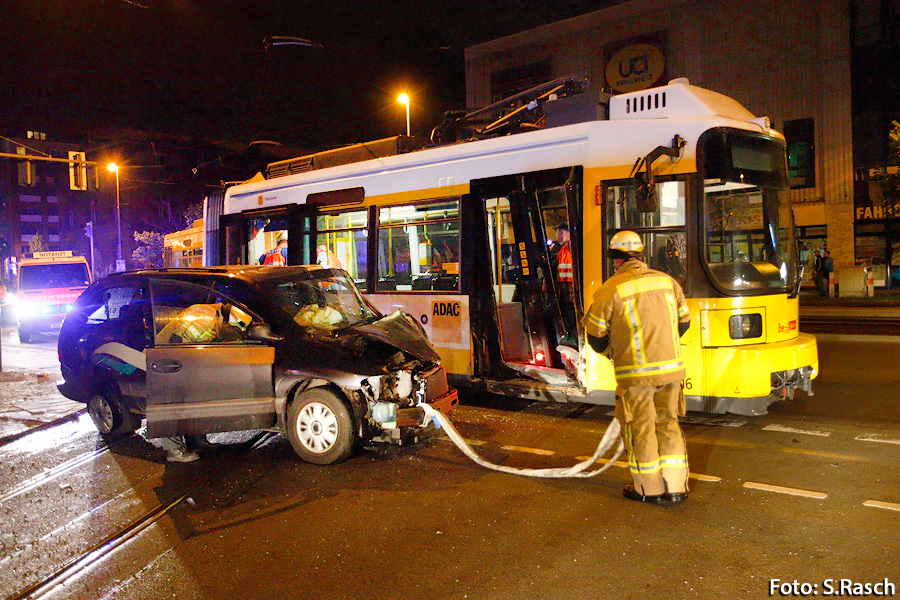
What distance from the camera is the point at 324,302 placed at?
6.82 meters

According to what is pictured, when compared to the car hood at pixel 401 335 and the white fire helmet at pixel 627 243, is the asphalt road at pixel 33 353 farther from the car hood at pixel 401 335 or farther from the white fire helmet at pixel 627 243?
the white fire helmet at pixel 627 243

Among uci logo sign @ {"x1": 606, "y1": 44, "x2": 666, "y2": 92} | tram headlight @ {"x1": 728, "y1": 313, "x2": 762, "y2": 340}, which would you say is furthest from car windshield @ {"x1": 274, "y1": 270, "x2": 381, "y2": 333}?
uci logo sign @ {"x1": 606, "y1": 44, "x2": 666, "y2": 92}

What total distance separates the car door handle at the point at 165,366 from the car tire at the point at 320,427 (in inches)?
42.3

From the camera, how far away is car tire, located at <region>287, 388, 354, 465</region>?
18.9ft

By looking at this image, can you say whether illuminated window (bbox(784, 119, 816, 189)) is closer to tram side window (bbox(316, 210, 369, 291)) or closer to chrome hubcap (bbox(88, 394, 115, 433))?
tram side window (bbox(316, 210, 369, 291))

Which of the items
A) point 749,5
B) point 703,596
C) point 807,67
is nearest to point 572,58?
point 749,5

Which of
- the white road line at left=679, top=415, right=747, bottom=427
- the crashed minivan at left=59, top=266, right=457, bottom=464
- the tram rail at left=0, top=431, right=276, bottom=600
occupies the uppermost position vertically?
the crashed minivan at left=59, top=266, right=457, bottom=464

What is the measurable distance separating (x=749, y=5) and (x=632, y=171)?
994 inches

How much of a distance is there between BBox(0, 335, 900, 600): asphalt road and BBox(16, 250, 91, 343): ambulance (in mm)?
12614

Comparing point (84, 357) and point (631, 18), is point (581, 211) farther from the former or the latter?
point (631, 18)

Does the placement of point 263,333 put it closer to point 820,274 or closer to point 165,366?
point 165,366

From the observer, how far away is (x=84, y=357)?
7.14 meters

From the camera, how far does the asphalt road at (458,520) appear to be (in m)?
3.65

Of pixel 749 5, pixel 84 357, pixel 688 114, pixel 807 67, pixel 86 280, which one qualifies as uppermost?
pixel 749 5
